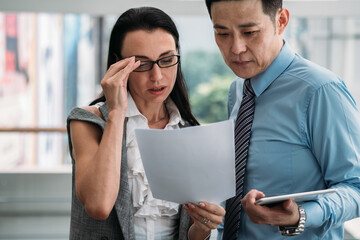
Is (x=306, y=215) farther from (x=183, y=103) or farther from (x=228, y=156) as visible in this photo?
(x=183, y=103)

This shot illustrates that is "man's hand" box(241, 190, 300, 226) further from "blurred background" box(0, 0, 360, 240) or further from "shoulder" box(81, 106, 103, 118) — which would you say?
"blurred background" box(0, 0, 360, 240)

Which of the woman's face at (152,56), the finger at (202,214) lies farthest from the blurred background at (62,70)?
the finger at (202,214)

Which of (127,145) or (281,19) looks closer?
(281,19)

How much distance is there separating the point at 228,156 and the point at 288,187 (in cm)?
27

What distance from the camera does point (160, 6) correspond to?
158 inches

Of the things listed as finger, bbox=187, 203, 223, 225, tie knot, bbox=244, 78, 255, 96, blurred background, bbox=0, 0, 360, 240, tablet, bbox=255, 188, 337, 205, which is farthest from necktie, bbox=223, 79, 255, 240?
blurred background, bbox=0, 0, 360, 240

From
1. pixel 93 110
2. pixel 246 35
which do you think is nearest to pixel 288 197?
pixel 246 35

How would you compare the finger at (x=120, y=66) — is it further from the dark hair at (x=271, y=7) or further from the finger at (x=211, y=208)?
the finger at (x=211, y=208)

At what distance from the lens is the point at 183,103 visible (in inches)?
78.8

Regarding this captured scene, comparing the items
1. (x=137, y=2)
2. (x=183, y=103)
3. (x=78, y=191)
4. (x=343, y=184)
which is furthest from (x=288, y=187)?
(x=137, y=2)

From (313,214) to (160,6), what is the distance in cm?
290

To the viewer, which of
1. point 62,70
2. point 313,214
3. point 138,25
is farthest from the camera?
point 62,70

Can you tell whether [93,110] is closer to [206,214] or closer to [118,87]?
[118,87]

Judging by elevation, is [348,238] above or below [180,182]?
below
